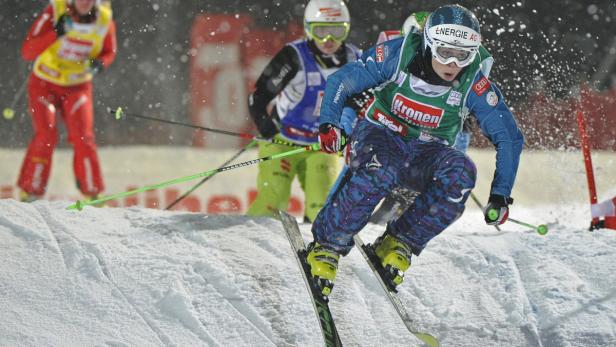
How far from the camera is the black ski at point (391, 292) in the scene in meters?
4.45

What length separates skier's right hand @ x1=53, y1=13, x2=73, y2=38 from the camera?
847cm

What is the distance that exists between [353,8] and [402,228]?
802 cm

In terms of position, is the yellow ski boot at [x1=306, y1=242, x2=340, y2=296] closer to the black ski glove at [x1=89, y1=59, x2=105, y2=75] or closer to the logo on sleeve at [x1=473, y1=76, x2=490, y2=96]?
the logo on sleeve at [x1=473, y1=76, x2=490, y2=96]

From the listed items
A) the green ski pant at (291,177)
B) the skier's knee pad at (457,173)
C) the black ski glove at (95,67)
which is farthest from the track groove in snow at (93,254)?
the black ski glove at (95,67)

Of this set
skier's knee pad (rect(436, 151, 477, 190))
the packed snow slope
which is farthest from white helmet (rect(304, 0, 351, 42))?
skier's knee pad (rect(436, 151, 477, 190))

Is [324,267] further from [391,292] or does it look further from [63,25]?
[63,25]

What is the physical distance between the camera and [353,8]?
12469 millimetres

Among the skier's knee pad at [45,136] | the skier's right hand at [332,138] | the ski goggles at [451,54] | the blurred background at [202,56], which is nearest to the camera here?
the ski goggles at [451,54]

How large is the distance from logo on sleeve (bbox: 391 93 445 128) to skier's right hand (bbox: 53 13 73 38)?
472 centimetres

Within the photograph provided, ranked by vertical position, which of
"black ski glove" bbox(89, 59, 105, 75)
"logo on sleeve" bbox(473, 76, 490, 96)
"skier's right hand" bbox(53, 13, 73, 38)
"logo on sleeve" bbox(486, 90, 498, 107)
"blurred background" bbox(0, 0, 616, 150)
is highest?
"logo on sleeve" bbox(473, 76, 490, 96)

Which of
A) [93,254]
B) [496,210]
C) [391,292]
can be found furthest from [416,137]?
[93,254]

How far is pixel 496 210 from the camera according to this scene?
466 centimetres

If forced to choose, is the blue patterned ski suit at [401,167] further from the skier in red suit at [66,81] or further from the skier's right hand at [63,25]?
the skier's right hand at [63,25]

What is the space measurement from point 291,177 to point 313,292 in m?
2.58
